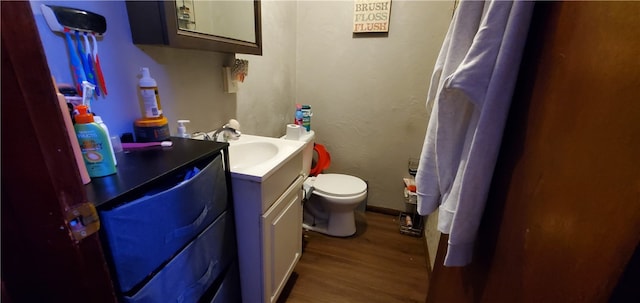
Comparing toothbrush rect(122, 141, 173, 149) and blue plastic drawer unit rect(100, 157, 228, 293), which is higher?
toothbrush rect(122, 141, 173, 149)

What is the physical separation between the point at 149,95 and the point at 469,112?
38.2 inches

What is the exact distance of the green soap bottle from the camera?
620mm

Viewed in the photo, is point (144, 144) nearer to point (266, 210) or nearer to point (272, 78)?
point (266, 210)

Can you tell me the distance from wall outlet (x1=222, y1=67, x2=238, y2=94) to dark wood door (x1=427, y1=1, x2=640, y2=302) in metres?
1.18

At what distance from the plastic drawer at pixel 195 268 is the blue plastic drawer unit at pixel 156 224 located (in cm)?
3

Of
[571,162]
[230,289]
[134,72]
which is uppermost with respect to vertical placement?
[134,72]

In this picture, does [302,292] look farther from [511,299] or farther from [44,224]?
[44,224]

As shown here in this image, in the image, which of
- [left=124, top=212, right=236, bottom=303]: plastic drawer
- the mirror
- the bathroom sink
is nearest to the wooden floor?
[left=124, top=212, right=236, bottom=303]: plastic drawer

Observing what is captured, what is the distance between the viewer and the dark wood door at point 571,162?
0.32 meters

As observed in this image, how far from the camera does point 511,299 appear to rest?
555mm

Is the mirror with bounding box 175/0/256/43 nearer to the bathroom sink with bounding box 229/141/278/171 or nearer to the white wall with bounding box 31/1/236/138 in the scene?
the white wall with bounding box 31/1/236/138

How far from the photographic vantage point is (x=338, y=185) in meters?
1.91

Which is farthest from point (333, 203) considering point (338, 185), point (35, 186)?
point (35, 186)

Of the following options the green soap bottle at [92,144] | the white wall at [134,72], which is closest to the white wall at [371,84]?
the white wall at [134,72]
